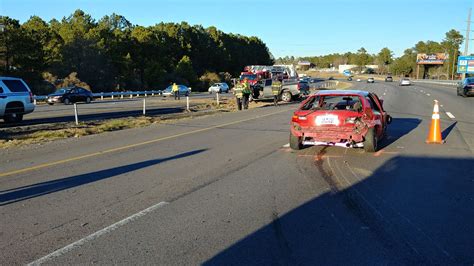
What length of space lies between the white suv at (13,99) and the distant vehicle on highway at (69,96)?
65.6 ft

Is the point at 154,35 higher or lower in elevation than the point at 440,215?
higher

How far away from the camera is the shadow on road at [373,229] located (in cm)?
459

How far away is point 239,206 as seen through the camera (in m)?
6.37

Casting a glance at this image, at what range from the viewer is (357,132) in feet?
33.2

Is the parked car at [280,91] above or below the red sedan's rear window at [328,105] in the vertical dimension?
below

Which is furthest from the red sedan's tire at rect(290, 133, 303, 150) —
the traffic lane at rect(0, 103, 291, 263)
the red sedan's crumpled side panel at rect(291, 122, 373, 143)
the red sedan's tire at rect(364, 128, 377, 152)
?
the red sedan's tire at rect(364, 128, 377, 152)

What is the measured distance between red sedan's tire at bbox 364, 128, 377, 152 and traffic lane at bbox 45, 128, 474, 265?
6.04 ft

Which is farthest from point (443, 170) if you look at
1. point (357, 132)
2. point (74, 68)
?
point (74, 68)

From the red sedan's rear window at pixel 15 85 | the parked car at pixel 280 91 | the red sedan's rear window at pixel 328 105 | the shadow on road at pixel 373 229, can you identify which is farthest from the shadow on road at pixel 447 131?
the parked car at pixel 280 91

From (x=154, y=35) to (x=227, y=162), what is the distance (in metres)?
73.6

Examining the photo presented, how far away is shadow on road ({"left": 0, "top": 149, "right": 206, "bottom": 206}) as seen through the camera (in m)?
7.04

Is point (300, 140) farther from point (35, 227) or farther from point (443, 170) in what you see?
point (35, 227)

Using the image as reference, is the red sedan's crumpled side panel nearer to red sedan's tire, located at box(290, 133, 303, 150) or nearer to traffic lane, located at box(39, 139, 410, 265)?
red sedan's tire, located at box(290, 133, 303, 150)

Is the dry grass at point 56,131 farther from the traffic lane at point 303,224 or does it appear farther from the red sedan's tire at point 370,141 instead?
the red sedan's tire at point 370,141
